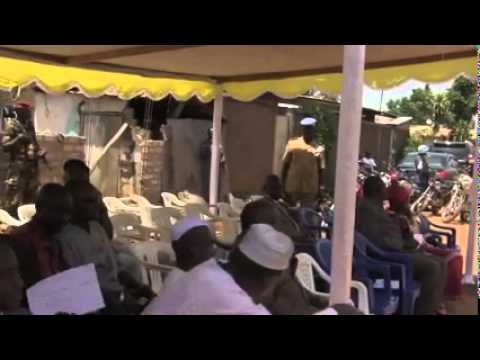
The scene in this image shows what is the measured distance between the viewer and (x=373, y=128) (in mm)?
18984

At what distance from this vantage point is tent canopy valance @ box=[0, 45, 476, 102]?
200 inches

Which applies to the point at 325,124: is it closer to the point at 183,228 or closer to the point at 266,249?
the point at 183,228

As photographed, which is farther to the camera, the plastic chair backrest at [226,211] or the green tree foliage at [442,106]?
the green tree foliage at [442,106]

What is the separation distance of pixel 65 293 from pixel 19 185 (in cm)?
703

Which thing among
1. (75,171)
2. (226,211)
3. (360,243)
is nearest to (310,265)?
(360,243)

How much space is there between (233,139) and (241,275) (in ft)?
37.1

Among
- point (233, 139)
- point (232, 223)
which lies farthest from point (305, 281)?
point (233, 139)

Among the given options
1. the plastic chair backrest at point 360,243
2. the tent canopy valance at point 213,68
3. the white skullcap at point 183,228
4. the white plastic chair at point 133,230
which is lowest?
the white plastic chair at point 133,230

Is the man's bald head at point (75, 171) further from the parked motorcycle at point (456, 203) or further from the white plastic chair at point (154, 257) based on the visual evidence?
the parked motorcycle at point (456, 203)

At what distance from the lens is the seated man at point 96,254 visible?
11.1 feet

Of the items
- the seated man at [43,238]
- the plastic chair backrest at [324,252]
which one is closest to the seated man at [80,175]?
the seated man at [43,238]

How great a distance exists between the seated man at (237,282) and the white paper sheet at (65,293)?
20.3 inches

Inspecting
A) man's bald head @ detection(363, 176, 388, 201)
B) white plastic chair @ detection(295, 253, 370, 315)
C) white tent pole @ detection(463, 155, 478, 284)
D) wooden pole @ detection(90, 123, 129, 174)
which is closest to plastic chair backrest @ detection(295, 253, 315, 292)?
white plastic chair @ detection(295, 253, 370, 315)

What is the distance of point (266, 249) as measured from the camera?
2.38 m
